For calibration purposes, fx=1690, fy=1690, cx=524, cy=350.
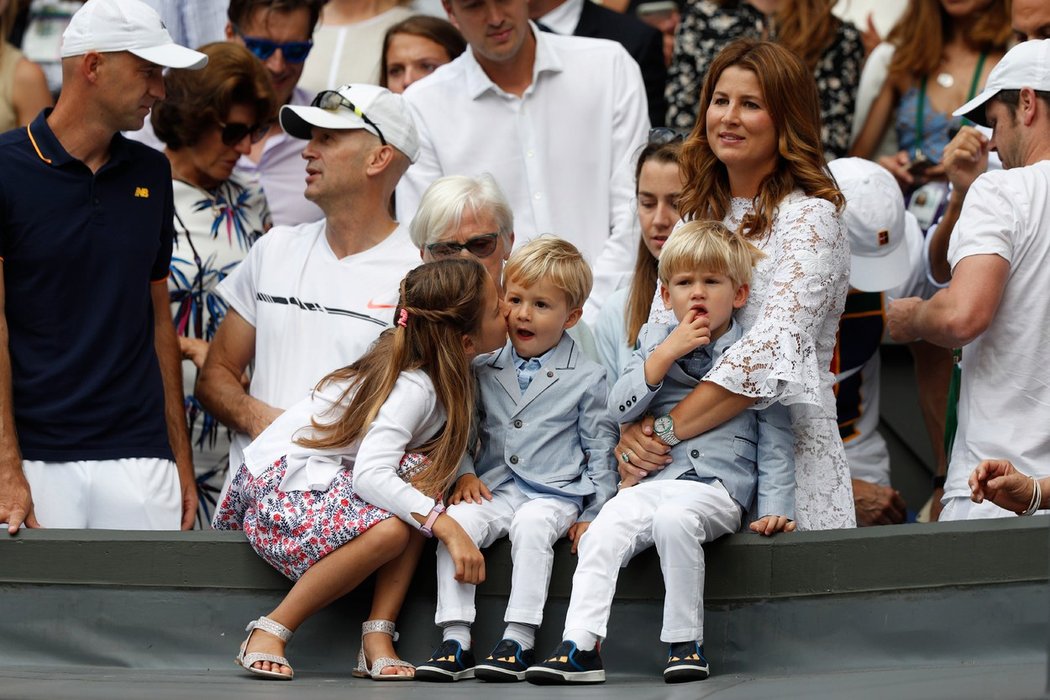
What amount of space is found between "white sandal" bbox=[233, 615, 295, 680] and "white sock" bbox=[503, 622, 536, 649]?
637 millimetres

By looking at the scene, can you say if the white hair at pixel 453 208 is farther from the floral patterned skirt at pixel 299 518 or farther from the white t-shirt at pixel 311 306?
the floral patterned skirt at pixel 299 518

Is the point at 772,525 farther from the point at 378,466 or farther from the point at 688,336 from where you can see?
the point at 378,466

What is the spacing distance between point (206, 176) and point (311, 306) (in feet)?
3.60

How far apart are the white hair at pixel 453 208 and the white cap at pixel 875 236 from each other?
113 cm

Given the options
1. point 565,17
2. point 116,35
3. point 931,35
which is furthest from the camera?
point 565,17

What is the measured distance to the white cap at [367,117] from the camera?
5.82m

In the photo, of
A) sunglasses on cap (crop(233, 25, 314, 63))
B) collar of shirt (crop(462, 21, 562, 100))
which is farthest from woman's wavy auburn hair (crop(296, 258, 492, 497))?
sunglasses on cap (crop(233, 25, 314, 63))

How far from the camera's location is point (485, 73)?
6461 millimetres

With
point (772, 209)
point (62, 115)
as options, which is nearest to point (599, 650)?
point (772, 209)

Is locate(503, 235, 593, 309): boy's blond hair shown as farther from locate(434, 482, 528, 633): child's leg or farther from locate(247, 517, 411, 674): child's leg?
locate(247, 517, 411, 674): child's leg

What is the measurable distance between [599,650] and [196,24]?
144 inches

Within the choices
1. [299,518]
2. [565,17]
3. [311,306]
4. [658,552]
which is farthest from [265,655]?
[565,17]

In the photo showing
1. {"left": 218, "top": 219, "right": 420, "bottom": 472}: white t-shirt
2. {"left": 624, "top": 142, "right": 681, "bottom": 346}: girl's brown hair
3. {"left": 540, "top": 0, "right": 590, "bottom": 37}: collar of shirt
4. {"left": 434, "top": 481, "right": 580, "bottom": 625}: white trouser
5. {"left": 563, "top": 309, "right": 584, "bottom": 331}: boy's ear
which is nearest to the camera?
{"left": 434, "top": 481, "right": 580, "bottom": 625}: white trouser

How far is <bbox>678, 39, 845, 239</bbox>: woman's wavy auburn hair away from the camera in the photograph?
16.6ft
